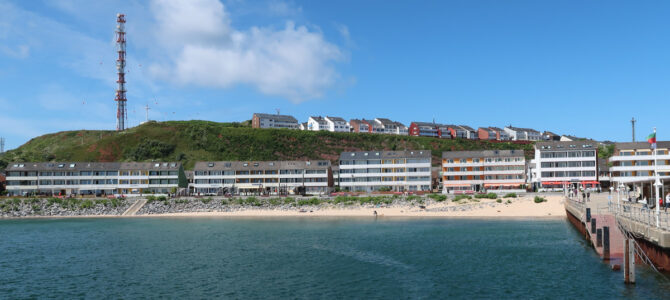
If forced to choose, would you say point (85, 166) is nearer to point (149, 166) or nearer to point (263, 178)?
point (149, 166)

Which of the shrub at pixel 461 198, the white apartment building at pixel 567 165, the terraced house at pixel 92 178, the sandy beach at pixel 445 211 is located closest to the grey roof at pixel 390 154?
the shrub at pixel 461 198

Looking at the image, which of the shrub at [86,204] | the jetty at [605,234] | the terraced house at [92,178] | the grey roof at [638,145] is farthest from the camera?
the terraced house at [92,178]

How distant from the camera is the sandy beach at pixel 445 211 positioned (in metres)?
78.7

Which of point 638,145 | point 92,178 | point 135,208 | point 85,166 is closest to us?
point 638,145

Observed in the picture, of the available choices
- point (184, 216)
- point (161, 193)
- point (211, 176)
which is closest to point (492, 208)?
point (184, 216)

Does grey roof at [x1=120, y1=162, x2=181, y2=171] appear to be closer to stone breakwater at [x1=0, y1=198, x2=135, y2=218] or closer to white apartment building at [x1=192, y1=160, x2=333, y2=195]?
white apartment building at [x1=192, y1=160, x2=333, y2=195]

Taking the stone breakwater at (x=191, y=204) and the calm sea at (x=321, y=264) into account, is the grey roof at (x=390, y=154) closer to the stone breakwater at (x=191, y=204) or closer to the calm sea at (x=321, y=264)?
the stone breakwater at (x=191, y=204)

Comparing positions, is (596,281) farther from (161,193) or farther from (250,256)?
(161,193)

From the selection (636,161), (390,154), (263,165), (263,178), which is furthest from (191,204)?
(636,161)

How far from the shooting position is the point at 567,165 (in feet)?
350

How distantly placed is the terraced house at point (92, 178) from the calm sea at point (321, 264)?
52.0m

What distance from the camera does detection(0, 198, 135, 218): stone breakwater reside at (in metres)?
96.2

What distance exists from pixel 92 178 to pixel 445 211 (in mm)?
89232

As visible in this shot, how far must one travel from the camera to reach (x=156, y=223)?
79500 mm
